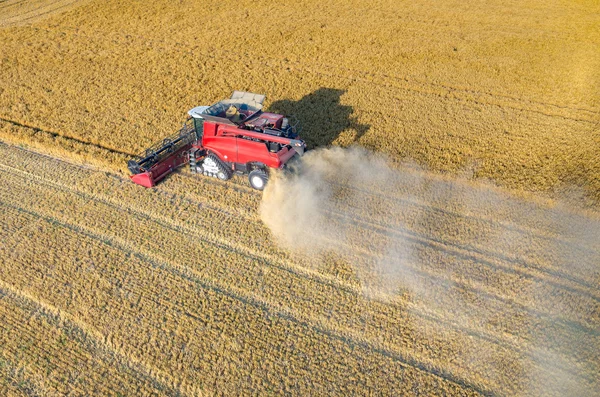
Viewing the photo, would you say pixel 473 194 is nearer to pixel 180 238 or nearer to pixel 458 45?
pixel 180 238

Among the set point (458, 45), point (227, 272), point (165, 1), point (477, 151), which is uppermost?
point (165, 1)

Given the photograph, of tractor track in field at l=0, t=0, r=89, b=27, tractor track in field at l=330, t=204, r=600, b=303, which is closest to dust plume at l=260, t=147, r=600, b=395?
tractor track in field at l=330, t=204, r=600, b=303

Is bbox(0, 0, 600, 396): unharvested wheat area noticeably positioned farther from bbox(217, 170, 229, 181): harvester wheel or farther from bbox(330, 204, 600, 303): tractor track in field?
bbox(217, 170, 229, 181): harvester wheel

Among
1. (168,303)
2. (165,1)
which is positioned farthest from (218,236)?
(165,1)

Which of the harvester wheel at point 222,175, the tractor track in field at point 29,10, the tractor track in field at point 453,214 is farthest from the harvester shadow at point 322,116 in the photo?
the tractor track in field at point 29,10

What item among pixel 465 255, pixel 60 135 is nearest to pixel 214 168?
pixel 60 135

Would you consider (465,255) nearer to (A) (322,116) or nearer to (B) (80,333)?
(A) (322,116)
